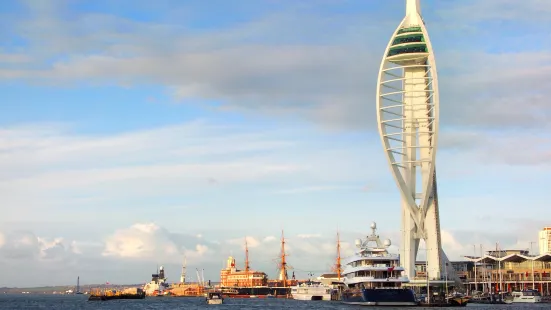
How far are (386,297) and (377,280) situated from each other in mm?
2640

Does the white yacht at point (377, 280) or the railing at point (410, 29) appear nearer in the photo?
the white yacht at point (377, 280)

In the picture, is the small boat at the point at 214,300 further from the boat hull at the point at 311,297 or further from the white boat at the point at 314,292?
the boat hull at the point at 311,297

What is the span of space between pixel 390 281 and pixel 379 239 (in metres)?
13.8

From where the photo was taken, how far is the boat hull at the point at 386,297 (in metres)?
110

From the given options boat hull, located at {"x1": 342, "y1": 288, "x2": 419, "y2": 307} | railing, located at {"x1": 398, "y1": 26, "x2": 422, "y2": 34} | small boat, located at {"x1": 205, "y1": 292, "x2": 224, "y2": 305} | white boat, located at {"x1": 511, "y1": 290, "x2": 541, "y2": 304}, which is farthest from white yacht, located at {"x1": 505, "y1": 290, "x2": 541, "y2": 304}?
small boat, located at {"x1": 205, "y1": 292, "x2": 224, "y2": 305}

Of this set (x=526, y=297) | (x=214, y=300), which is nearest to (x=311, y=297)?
(x=214, y=300)

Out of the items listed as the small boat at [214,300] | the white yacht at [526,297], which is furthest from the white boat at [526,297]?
the small boat at [214,300]

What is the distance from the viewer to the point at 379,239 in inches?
4887

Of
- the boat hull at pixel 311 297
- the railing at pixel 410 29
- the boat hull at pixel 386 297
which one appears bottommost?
the boat hull at pixel 311 297

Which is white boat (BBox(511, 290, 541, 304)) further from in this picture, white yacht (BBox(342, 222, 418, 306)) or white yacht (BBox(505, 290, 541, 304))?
white yacht (BBox(342, 222, 418, 306))

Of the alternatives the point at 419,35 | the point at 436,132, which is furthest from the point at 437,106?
the point at 419,35

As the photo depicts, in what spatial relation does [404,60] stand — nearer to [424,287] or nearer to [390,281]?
[424,287]

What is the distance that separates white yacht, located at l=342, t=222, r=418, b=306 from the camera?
361ft

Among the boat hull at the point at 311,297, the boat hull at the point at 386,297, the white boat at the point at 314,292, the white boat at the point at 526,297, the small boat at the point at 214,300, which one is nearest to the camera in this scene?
the boat hull at the point at 386,297
